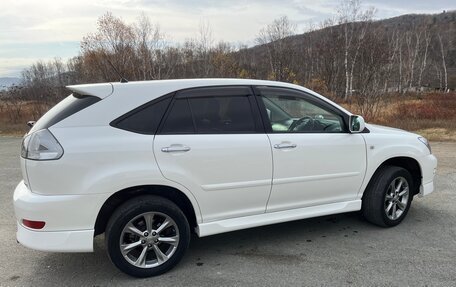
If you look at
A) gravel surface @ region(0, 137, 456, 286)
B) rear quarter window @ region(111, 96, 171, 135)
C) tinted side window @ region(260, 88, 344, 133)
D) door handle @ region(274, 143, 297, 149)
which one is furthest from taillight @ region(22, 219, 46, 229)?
tinted side window @ region(260, 88, 344, 133)

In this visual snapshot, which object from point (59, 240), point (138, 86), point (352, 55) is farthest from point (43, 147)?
point (352, 55)

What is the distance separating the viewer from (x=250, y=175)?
362 centimetres

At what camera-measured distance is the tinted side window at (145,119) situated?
10.7 feet

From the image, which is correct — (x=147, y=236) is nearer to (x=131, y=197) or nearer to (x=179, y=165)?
(x=131, y=197)

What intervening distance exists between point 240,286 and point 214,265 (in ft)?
1.59

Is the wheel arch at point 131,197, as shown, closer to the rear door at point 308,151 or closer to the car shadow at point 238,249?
the car shadow at point 238,249

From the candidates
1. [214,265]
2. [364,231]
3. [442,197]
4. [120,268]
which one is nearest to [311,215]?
[364,231]

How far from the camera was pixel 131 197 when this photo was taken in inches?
131

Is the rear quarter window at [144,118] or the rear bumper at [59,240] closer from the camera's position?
the rear bumper at [59,240]

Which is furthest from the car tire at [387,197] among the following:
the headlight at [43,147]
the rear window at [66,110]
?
the headlight at [43,147]

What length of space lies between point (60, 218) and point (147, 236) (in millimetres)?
741

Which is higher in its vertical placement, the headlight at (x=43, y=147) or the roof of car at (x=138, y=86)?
the roof of car at (x=138, y=86)

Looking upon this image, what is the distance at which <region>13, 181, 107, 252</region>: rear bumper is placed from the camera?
9.98 feet

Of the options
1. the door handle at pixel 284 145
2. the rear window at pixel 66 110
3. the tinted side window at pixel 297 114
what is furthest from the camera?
the tinted side window at pixel 297 114
